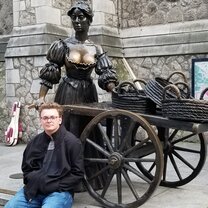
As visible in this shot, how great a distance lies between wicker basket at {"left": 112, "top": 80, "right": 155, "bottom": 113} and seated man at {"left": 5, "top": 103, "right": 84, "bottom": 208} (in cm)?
72

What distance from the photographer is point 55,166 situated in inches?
141

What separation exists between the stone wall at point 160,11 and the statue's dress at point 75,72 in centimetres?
462

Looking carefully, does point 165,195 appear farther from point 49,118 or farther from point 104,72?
point 49,118

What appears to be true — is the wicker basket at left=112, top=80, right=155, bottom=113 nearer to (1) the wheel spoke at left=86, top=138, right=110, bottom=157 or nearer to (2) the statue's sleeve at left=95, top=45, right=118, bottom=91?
(2) the statue's sleeve at left=95, top=45, right=118, bottom=91

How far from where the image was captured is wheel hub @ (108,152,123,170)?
3939 millimetres

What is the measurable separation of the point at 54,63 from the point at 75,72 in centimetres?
23

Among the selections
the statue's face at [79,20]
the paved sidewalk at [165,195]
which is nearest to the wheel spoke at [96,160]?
the paved sidewalk at [165,195]

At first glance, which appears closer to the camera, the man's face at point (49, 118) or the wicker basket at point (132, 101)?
the man's face at point (49, 118)

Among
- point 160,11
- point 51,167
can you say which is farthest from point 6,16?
point 51,167

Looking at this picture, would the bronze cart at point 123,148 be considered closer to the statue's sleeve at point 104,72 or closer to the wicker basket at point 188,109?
the wicker basket at point 188,109

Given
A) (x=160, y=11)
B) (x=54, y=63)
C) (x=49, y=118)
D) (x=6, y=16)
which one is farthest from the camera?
(x=6, y=16)

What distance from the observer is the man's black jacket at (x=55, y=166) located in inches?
139

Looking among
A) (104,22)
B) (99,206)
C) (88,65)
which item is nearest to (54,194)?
(99,206)

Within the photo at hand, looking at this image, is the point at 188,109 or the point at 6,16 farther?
the point at 6,16
